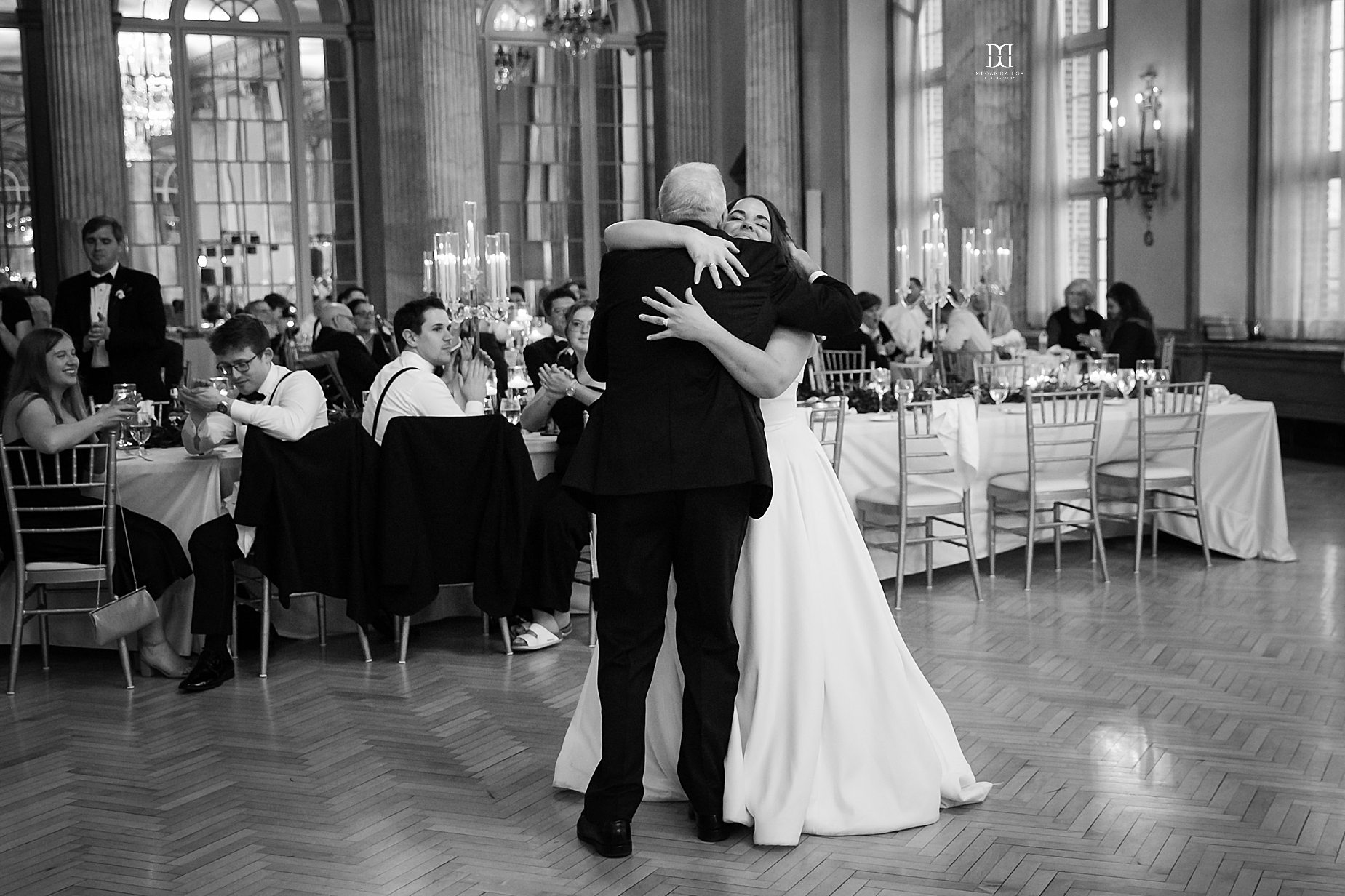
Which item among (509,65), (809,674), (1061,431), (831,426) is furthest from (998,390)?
(509,65)

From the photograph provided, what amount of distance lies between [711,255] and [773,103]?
502 inches

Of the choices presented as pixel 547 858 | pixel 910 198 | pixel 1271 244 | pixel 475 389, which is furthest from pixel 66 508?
pixel 910 198

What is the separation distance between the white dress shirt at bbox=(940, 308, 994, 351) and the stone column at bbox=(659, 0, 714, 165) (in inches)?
355

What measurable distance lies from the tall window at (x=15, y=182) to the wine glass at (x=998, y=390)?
12.1 meters

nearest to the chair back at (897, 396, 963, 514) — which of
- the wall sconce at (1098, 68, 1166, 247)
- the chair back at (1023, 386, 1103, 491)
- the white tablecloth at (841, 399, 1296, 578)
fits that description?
the white tablecloth at (841, 399, 1296, 578)

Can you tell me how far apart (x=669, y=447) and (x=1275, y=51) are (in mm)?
9483

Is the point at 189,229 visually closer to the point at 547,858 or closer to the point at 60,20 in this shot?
the point at 60,20

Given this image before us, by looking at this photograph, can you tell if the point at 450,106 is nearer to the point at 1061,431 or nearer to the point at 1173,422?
the point at 1061,431

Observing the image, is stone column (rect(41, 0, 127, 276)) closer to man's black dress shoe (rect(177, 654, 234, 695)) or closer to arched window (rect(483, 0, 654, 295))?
arched window (rect(483, 0, 654, 295))

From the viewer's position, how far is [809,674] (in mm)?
3289

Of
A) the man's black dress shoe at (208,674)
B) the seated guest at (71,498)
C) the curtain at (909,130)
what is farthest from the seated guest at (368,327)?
the curtain at (909,130)

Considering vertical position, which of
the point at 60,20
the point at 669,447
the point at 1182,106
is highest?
the point at 60,20

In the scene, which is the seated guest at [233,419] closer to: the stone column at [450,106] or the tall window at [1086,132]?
the stone column at [450,106]

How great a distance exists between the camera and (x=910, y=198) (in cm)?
1634
